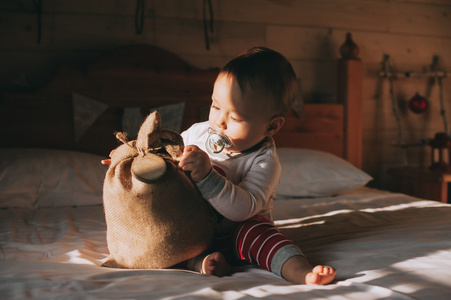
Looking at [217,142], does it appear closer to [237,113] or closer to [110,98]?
[237,113]

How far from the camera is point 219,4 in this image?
239 centimetres

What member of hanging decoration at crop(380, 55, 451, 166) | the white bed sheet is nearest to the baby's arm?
the white bed sheet

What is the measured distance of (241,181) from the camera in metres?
1.02

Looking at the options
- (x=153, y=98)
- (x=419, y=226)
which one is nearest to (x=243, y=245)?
(x=419, y=226)

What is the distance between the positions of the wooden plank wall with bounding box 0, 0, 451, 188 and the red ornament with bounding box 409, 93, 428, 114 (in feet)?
0.20

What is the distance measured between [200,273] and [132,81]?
1.43m

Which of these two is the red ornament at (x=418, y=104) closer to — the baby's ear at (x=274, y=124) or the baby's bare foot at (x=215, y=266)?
the baby's ear at (x=274, y=124)

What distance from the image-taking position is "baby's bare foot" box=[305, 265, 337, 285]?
30.1 inches

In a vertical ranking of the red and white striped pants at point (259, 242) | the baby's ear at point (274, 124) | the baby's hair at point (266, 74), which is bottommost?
the red and white striped pants at point (259, 242)

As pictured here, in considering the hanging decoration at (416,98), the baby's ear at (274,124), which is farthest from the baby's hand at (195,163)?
the hanging decoration at (416,98)

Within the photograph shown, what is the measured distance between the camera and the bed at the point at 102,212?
2.40ft

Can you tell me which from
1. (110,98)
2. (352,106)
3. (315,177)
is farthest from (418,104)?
(110,98)

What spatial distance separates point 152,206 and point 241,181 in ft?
0.88

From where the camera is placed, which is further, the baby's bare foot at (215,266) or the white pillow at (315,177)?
the white pillow at (315,177)
